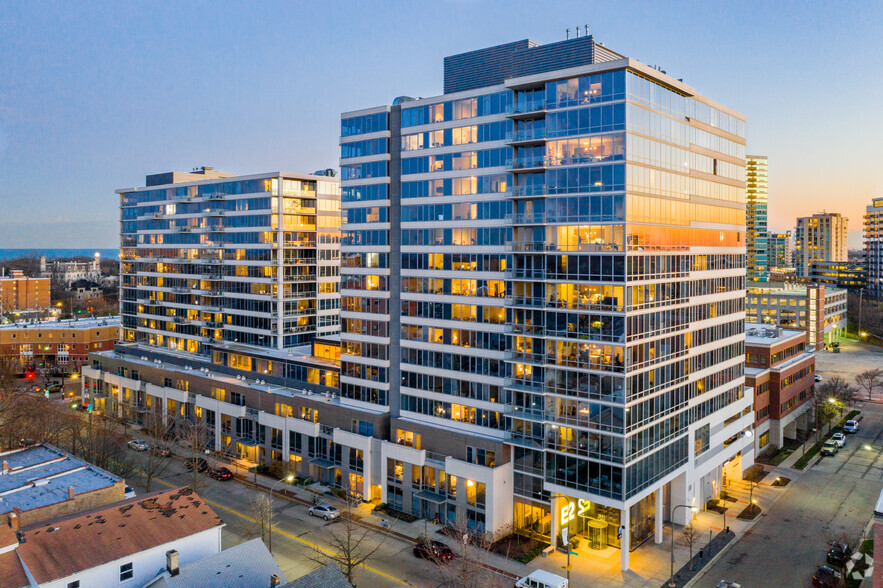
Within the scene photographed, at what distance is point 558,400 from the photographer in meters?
52.4

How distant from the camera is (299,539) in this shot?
2158 inches

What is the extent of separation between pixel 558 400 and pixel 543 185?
720 inches

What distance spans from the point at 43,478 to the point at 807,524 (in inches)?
2623

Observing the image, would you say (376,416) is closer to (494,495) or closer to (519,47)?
(494,495)

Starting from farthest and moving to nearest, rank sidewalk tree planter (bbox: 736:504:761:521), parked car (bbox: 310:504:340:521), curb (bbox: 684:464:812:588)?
sidewalk tree planter (bbox: 736:504:761:521), parked car (bbox: 310:504:340:521), curb (bbox: 684:464:812:588)

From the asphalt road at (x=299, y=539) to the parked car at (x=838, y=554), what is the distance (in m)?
27.6

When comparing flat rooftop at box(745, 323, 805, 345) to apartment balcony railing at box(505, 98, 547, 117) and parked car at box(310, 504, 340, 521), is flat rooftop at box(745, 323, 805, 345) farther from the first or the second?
parked car at box(310, 504, 340, 521)

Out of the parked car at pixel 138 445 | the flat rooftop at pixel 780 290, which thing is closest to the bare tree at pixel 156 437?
the parked car at pixel 138 445

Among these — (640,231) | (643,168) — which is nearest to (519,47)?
(643,168)

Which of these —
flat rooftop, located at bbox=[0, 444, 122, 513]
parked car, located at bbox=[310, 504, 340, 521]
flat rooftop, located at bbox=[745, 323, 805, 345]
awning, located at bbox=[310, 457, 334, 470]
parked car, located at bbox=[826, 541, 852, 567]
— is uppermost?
flat rooftop, located at bbox=[745, 323, 805, 345]

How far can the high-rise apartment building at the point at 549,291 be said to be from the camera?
5034cm

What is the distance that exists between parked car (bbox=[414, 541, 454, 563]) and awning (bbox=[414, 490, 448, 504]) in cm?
548

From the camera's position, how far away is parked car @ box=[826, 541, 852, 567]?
48594 mm

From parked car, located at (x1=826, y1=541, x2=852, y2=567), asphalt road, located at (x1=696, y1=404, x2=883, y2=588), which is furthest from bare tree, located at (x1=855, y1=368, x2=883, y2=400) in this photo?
parked car, located at (x1=826, y1=541, x2=852, y2=567)
